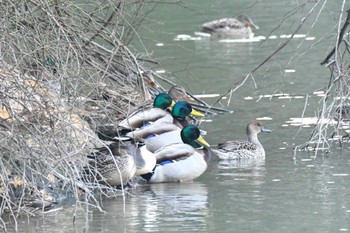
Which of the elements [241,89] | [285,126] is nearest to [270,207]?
[285,126]

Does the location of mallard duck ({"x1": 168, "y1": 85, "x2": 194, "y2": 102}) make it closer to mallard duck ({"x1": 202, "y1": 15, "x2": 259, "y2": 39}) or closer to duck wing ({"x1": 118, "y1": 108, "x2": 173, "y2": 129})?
duck wing ({"x1": 118, "y1": 108, "x2": 173, "y2": 129})

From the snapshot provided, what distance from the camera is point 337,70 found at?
10.3m

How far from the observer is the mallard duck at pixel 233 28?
24328 mm

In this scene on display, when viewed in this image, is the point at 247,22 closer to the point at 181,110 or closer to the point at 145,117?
the point at 181,110

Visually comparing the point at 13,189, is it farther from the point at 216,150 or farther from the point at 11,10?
the point at 216,150

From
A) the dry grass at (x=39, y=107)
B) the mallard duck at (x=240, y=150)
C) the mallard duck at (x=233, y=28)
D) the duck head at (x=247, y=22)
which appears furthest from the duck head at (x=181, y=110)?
the duck head at (x=247, y=22)

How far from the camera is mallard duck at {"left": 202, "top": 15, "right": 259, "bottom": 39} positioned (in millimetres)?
24328

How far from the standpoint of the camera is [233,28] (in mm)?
25125

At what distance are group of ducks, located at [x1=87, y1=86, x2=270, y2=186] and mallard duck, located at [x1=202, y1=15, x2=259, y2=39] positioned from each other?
11.1 meters

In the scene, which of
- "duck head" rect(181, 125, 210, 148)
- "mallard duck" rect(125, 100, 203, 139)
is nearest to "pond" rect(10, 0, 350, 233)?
"duck head" rect(181, 125, 210, 148)

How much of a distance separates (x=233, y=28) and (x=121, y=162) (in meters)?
15.2

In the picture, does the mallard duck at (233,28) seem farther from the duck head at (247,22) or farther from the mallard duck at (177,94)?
the mallard duck at (177,94)

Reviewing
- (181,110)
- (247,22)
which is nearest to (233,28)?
(247,22)

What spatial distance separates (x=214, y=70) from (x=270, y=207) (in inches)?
360
